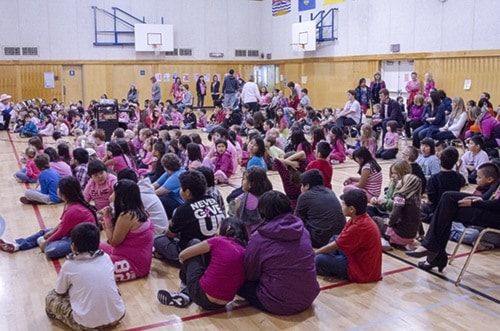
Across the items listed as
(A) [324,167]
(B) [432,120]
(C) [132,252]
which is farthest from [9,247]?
(B) [432,120]

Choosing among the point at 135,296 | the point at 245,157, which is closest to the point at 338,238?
the point at 135,296

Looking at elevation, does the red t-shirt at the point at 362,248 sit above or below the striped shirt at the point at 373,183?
below

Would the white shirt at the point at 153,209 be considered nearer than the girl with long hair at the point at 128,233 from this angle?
No

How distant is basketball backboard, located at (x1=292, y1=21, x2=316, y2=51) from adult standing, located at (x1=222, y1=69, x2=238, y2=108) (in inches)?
177

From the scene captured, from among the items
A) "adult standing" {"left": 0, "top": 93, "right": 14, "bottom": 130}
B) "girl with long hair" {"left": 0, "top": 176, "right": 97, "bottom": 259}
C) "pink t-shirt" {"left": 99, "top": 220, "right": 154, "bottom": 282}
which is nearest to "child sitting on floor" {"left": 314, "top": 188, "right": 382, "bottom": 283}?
"pink t-shirt" {"left": 99, "top": 220, "right": 154, "bottom": 282}

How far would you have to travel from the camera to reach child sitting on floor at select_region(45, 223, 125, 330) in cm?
372

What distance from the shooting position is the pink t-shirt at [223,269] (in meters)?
3.94

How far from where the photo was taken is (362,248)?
4598mm

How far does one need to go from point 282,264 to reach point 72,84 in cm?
2146

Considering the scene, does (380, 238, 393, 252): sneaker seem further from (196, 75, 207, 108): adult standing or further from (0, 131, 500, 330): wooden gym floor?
(196, 75, 207, 108): adult standing

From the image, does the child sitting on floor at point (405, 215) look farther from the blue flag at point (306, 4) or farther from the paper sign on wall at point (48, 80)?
the paper sign on wall at point (48, 80)

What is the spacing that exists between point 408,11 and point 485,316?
15.2m

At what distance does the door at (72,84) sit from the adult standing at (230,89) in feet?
25.6

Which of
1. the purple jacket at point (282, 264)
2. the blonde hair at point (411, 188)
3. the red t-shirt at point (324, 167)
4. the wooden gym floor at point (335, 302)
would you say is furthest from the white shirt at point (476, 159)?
the purple jacket at point (282, 264)
